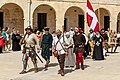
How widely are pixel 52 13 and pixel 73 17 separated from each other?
2715mm

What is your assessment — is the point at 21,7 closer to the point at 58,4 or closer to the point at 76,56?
the point at 58,4

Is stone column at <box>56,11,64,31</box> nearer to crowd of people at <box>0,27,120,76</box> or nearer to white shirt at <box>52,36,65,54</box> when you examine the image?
crowd of people at <box>0,27,120,76</box>

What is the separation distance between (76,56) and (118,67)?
218cm

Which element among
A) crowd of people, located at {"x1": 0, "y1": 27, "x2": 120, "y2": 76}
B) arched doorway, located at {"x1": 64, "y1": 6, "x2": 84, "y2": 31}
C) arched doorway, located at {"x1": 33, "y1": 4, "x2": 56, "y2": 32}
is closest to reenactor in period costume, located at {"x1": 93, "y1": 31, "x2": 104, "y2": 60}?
crowd of people, located at {"x1": 0, "y1": 27, "x2": 120, "y2": 76}

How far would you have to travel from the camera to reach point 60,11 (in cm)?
3312

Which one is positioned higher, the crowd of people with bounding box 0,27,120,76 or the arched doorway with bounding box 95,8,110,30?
the arched doorway with bounding box 95,8,110,30

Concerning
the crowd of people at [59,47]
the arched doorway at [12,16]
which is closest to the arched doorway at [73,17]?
the arched doorway at [12,16]

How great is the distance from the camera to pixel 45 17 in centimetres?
3450

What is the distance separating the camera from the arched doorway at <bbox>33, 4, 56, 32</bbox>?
33.9 metres

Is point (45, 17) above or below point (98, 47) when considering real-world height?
above

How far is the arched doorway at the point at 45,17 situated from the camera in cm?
3388

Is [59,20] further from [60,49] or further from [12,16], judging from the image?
[60,49]

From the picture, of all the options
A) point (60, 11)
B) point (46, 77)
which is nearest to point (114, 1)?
point (60, 11)

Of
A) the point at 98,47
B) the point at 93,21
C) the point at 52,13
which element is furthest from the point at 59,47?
the point at 52,13
